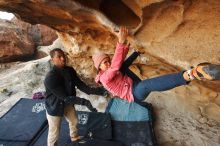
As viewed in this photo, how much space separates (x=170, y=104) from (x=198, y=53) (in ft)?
6.87

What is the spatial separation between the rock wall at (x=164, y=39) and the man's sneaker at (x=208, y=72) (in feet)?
3.10

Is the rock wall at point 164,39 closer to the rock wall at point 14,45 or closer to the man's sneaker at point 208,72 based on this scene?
the man's sneaker at point 208,72

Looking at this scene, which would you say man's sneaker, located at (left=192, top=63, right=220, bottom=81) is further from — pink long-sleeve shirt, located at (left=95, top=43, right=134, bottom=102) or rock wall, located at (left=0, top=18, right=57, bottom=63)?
rock wall, located at (left=0, top=18, right=57, bottom=63)

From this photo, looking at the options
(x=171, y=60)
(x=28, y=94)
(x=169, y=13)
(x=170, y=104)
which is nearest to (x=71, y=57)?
(x=28, y=94)

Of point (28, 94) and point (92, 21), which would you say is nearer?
point (92, 21)

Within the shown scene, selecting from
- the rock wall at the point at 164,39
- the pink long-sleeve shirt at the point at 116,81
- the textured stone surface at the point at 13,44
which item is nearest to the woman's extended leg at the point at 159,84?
the pink long-sleeve shirt at the point at 116,81

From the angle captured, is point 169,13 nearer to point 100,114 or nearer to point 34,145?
point 100,114

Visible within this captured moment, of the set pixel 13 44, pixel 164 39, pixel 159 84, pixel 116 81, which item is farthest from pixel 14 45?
pixel 159 84

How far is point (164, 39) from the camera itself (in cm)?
376

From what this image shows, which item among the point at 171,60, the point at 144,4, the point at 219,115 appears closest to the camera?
the point at 144,4

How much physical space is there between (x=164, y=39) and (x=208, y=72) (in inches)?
57.7

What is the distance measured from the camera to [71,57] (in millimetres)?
6406

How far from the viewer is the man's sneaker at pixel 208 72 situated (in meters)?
2.35

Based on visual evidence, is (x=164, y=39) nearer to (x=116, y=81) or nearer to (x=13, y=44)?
(x=116, y=81)
